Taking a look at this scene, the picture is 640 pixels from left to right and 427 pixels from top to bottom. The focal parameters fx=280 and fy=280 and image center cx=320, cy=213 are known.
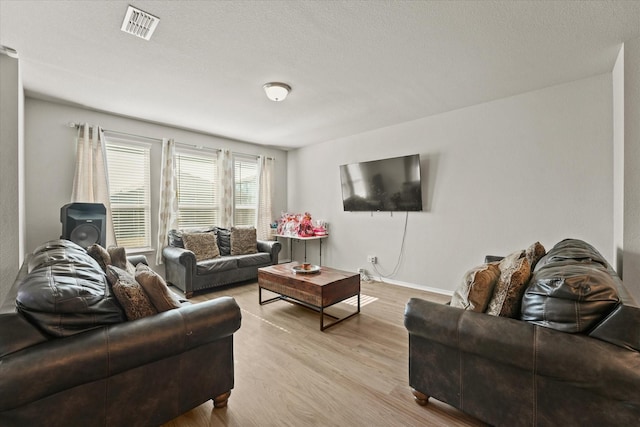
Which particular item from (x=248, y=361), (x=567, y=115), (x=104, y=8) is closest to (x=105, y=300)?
(x=248, y=361)

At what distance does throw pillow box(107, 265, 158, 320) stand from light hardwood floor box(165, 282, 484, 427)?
0.69 metres

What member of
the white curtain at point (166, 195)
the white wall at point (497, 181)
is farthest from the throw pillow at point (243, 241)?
the white wall at point (497, 181)

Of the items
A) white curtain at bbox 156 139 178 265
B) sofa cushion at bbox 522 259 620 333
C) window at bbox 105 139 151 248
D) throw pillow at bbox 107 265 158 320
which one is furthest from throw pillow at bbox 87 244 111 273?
sofa cushion at bbox 522 259 620 333

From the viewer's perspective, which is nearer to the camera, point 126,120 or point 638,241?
point 638,241

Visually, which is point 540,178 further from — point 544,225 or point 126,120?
point 126,120

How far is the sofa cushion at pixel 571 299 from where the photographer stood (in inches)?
47.2

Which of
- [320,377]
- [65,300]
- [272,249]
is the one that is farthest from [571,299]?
[272,249]

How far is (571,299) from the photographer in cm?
124

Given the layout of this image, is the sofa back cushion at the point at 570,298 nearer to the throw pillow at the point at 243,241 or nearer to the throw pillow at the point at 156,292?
the throw pillow at the point at 156,292

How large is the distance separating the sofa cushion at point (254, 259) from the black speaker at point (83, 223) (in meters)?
1.77

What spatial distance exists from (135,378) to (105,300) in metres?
0.40

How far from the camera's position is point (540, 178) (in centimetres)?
321

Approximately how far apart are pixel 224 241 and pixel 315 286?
2.47m

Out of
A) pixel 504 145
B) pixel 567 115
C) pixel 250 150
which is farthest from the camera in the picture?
pixel 250 150
